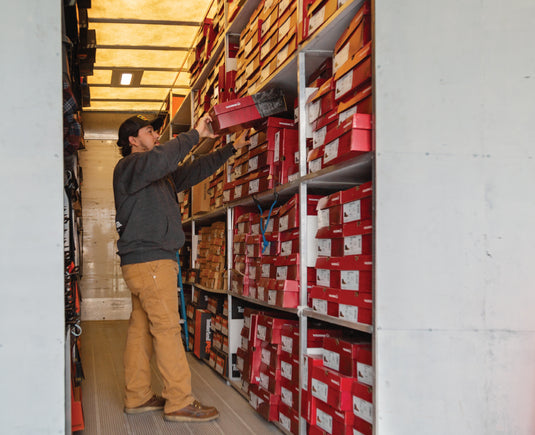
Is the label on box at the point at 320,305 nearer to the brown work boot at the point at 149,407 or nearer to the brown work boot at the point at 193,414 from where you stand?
the brown work boot at the point at 193,414

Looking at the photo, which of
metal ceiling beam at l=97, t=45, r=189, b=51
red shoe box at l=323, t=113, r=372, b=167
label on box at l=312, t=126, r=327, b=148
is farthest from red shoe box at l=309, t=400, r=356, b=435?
metal ceiling beam at l=97, t=45, r=189, b=51

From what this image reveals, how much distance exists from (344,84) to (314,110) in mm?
385

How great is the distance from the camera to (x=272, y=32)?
3.21 meters

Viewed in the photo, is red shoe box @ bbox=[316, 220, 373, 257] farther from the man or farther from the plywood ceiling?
the plywood ceiling

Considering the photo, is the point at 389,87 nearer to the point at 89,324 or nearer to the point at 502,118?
the point at 502,118

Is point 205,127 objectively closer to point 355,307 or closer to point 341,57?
point 341,57

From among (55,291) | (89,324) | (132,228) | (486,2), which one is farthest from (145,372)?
(89,324)

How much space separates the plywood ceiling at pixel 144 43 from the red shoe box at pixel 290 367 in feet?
10.4

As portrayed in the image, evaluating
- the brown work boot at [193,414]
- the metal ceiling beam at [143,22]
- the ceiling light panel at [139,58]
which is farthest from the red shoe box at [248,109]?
the ceiling light panel at [139,58]

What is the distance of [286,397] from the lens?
9.48 feet

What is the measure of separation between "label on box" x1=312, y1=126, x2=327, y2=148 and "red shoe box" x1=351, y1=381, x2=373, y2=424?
3.58 feet

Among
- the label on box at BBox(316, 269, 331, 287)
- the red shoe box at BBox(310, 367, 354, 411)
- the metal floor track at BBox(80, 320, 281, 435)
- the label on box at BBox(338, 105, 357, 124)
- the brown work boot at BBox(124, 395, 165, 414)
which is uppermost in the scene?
the label on box at BBox(338, 105, 357, 124)

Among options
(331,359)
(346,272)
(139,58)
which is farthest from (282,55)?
(139,58)

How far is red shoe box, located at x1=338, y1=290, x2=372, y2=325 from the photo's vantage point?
205 cm
